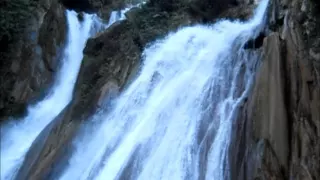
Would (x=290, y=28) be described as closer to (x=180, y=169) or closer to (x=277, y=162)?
(x=277, y=162)

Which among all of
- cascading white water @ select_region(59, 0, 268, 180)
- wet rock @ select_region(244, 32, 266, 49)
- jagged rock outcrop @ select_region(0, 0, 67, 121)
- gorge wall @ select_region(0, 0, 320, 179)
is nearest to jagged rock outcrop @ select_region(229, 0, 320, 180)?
gorge wall @ select_region(0, 0, 320, 179)

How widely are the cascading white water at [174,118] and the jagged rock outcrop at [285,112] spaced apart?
0.75 metres

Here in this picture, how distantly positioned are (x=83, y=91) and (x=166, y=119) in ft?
15.9

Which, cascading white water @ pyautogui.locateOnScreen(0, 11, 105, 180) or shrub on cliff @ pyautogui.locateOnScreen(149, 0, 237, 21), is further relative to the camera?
shrub on cliff @ pyautogui.locateOnScreen(149, 0, 237, 21)

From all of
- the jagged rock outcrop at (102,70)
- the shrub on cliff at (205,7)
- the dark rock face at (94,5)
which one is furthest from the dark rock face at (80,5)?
the shrub on cliff at (205,7)

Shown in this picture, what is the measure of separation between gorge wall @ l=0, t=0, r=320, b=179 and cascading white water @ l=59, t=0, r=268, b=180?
0.62 m

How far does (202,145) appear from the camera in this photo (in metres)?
14.5

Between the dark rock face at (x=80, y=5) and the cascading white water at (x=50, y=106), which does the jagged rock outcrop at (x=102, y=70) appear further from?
the dark rock face at (x=80, y=5)

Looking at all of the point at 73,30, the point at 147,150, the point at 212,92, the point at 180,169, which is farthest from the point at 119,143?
the point at 73,30

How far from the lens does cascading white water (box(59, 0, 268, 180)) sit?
1438cm

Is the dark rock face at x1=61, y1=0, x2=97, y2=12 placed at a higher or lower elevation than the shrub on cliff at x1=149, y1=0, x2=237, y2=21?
higher

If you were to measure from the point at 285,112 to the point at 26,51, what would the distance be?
41.8 feet

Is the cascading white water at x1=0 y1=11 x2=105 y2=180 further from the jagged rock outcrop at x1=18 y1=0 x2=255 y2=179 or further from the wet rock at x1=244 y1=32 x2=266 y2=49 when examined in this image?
the wet rock at x1=244 y1=32 x2=266 y2=49

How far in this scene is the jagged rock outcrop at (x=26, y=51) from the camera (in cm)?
2013
